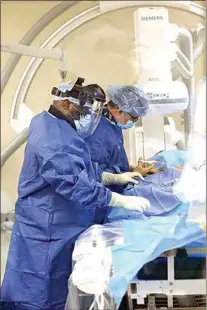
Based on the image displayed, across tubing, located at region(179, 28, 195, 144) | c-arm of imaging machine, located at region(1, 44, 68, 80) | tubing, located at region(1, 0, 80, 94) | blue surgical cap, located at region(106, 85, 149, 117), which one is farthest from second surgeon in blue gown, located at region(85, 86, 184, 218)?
tubing, located at region(1, 0, 80, 94)

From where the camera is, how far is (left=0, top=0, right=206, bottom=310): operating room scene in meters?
1.20

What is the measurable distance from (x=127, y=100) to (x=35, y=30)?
75 cm

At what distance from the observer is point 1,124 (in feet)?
8.05

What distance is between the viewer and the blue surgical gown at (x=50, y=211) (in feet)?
4.20

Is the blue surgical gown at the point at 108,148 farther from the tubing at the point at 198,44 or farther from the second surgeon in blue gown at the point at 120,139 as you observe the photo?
the tubing at the point at 198,44

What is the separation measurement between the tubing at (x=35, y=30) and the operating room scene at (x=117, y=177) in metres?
0.28

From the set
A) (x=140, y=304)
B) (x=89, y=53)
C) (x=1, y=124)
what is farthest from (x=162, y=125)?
(x=1, y=124)

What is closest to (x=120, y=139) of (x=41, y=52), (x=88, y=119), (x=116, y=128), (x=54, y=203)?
(x=116, y=128)

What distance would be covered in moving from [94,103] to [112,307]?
52cm

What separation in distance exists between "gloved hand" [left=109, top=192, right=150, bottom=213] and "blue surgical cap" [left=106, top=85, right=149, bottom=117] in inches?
10.4

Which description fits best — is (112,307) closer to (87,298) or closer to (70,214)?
(87,298)

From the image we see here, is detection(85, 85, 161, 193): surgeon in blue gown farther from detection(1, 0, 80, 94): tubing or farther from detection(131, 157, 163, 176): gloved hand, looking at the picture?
detection(1, 0, 80, 94): tubing

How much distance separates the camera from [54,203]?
1.34 meters

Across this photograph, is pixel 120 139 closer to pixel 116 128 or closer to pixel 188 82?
pixel 116 128
